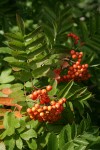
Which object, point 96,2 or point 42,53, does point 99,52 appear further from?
point 96,2

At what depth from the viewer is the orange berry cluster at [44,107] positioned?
6.39 feet

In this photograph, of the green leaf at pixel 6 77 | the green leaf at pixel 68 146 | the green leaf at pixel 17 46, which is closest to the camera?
the green leaf at pixel 68 146

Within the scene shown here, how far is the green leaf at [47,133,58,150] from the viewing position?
193 centimetres

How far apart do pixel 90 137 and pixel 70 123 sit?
0.65 ft

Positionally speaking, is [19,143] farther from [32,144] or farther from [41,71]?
[41,71]

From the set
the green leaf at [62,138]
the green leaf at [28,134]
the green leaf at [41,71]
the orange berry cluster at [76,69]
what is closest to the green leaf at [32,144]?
the green leaf at [28,134]

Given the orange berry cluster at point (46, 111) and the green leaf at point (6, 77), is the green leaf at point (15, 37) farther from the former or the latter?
the orange berry cluster at point (46, 111)

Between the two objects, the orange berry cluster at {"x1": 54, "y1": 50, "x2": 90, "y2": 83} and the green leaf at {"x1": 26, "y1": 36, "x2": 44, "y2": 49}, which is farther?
the orange berry cluster at {"x1": 54, "y1": 50, "x2": 90, "y2": 83}

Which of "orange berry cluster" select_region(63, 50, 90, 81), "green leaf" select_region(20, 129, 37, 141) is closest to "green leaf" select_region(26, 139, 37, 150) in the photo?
"green leaf" select_region(20, 129, 37, 141)

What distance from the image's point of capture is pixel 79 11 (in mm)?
3551

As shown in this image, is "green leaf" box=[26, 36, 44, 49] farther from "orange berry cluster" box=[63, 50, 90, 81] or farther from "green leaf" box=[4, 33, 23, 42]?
"orange berry cluster" box=[63, 50, 90, 81]

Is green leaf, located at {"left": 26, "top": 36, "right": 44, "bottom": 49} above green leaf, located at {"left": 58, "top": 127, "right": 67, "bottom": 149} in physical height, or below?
above

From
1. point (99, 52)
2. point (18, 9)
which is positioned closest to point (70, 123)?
point (99, 52)

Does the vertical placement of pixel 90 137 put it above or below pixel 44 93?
below
